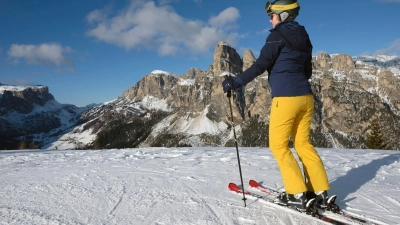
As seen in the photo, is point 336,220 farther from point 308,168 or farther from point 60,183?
point 60,183

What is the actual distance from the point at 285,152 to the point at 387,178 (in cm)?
406

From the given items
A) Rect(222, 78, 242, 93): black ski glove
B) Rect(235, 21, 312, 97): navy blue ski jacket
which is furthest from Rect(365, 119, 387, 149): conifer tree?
Rect(222, 78, 242, 93): black ski glove

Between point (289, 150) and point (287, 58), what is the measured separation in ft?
4.66

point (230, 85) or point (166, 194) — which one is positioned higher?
point (230, 85)

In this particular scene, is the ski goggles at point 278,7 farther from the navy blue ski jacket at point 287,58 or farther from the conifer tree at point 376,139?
the conifer tree at point 376,139

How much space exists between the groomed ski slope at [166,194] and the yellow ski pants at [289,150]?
545mm

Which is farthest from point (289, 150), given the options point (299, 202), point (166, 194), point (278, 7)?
point (166, 194)

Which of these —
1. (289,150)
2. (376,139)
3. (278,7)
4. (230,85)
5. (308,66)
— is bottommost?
(376,139)

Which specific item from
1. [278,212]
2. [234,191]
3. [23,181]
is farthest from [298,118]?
[23,181]

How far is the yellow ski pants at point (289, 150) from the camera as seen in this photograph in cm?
386

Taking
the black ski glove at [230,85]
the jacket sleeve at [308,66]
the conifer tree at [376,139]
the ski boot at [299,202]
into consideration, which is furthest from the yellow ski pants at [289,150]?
the conifer tree at [376,139]

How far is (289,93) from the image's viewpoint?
12.6ft

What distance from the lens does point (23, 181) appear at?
6.00 meters

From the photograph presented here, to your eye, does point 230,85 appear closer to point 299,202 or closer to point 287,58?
point 287,58
